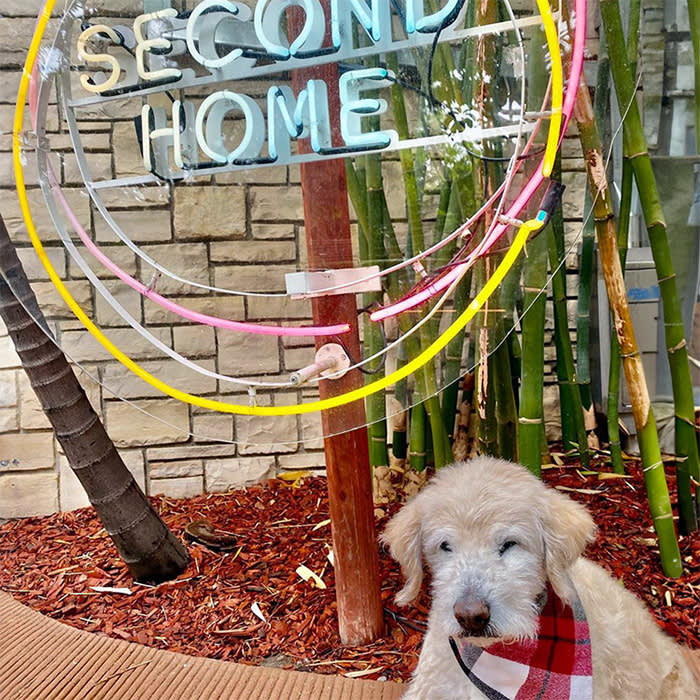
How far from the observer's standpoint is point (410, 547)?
85 cm

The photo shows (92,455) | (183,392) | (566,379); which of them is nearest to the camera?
(183,392)

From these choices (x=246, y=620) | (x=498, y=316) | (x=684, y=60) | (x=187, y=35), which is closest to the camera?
(x=187, y=35)

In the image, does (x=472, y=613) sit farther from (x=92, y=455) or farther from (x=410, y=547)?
(x=92, y=455)

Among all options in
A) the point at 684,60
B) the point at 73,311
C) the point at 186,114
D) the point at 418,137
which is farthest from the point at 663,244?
the point at 73,311

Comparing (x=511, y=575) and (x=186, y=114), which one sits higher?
(x=186, y=114)

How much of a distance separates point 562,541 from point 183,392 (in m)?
0.53

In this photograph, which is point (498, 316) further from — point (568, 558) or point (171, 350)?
point (171, 350)

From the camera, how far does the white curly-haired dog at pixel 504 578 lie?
0.74 metres

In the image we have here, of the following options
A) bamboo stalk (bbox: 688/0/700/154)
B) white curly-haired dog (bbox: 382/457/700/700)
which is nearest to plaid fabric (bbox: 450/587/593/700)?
white curly-haired dog (bbox: 382/457/700/700)

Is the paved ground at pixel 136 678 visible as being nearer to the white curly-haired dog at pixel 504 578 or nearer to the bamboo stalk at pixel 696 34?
the white curly-haired dog at pixel 504 578

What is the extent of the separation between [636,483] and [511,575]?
2.60 feet

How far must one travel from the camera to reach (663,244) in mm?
1138

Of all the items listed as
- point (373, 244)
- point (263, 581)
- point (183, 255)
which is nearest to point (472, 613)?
point (373, 244)

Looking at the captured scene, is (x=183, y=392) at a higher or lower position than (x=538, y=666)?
higher
